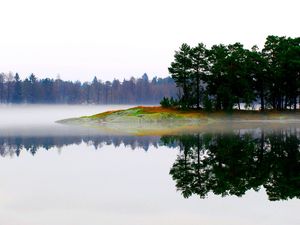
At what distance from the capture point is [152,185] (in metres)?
20.7

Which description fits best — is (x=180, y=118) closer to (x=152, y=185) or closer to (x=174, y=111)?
(x=174, y=111)

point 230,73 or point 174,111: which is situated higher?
point 230,73

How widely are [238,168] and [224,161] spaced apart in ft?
8.94

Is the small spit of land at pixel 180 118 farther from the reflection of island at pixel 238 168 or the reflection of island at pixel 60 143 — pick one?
the reflection of island at pixel 238 168

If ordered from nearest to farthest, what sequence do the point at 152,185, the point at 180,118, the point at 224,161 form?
the point at 152,185, the point at 224,161, the point at 180,118

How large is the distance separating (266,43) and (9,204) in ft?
249

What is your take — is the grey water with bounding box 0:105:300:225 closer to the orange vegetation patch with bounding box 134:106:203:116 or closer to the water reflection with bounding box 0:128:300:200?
the water reflection with bounding box 0:128:300:200

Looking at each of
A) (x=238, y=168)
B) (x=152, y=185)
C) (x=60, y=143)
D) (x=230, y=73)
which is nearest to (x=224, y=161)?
(x=238, y=168)

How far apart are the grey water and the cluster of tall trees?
43214mm

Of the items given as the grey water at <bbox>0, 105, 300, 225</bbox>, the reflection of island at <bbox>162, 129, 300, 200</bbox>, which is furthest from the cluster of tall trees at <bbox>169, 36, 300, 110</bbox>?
the grey water at <bbox>0, 105, 300, 225</bbox>

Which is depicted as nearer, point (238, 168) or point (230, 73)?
point (238, 168)

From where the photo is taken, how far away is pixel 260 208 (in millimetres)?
16234

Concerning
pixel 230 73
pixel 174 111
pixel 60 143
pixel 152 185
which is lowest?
pixel 60 143

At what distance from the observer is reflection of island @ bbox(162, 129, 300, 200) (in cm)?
1980
